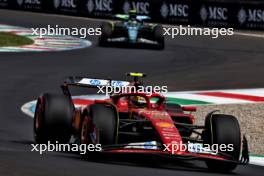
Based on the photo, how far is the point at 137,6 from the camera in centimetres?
3738

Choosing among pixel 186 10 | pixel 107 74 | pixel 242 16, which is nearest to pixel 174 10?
pixel 186 10

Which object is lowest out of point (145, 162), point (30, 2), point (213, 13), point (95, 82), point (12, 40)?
point (213, 13)

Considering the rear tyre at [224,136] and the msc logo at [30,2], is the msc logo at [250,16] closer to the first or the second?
the msc logo at [30,2]

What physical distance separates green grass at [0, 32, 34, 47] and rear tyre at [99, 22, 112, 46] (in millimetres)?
2168

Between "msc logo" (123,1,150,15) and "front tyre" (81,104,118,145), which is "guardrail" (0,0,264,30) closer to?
"msc logo" (123,1,150,15)

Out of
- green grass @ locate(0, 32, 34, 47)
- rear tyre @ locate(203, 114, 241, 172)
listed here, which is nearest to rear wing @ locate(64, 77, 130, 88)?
rear tyre @ locate(203, 114, 241, 172)

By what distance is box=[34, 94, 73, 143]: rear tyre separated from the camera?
35.8 feet

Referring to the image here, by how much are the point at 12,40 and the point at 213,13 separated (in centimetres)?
1131

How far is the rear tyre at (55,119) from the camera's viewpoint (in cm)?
1092

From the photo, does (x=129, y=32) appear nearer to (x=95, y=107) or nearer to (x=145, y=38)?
(x=145, y=38)

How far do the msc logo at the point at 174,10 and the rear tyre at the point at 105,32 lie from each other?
9.84m

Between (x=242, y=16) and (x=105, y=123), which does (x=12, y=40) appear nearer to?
(x=242, y=16)

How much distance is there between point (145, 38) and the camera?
27312mm

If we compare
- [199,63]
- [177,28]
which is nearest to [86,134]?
[199,63]
